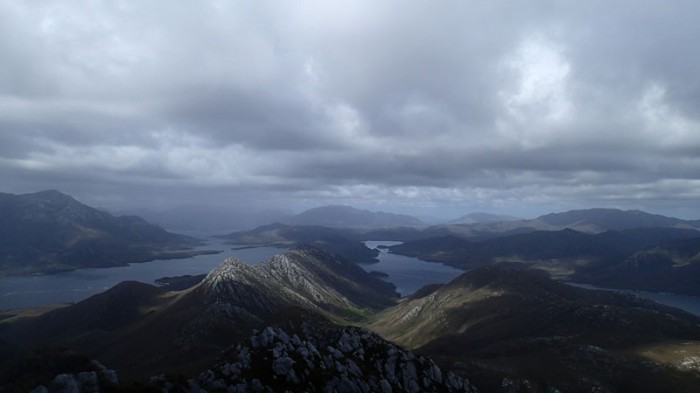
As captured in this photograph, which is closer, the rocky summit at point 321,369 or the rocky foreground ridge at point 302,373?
the rocky foreground ridge at point 302,373

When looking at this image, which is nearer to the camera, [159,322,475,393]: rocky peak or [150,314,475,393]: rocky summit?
[150,314,475,393]: rocky summit

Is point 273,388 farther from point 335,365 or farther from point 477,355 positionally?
point 477,355

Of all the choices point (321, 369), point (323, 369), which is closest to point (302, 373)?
point (321, 369)

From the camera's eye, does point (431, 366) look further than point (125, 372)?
No

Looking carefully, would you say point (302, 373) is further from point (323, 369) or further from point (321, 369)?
point (323, 369)

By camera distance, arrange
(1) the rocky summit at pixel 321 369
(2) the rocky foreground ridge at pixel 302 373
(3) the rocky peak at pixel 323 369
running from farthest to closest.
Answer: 1. (3) the rocky peak at pixel 323 369
2. (1) the rocky summit at pixel 321 369
3. (2) the rocky foreground ridge at pixel 302 373

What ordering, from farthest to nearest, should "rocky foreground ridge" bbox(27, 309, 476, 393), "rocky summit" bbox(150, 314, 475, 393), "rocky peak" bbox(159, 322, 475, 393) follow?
"rocky peak" bbox(159, 322, 475, 393) → "rocky summit" bbox(150, 314, 475, 393) → "rocky foreground ridge" bbox(27, 309, 476, 393)

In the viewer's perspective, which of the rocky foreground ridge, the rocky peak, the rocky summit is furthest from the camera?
the rocky peak

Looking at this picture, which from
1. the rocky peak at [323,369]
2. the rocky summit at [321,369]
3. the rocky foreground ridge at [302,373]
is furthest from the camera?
the rocky peak at [323,369]

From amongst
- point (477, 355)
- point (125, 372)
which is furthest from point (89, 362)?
point (477, 355)

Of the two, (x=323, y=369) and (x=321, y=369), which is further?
(x=323, y=369)

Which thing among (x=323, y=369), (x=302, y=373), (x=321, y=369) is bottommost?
(x=323, y=369)
